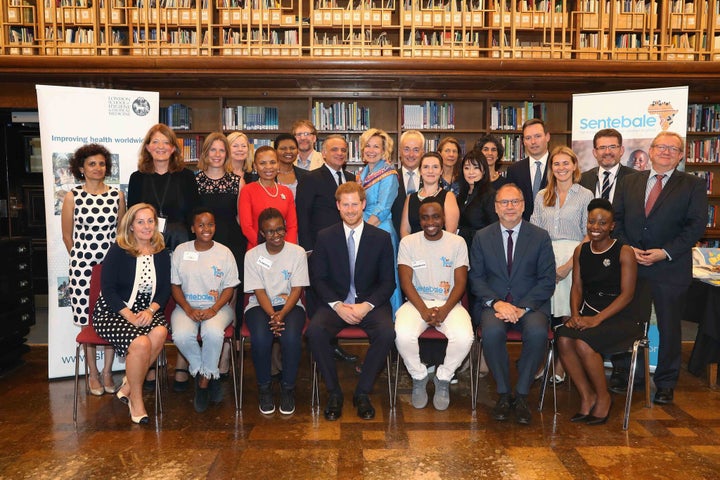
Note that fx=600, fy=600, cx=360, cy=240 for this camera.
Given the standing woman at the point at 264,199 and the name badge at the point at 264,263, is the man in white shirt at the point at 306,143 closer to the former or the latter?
the standing woman at the point at 264,199

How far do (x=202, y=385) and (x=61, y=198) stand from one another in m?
1.79

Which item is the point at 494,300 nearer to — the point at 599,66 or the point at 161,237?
the point at 161,237

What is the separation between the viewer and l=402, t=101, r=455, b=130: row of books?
25.6 ft

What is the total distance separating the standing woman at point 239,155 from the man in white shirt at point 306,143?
467mm

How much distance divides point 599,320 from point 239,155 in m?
2.71

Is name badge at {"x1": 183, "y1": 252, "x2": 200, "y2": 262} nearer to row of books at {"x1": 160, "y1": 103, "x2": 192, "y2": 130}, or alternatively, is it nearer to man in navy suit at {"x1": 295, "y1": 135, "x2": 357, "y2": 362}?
man in navy suit at {"x1": 295, "y1": 135, "x2": 357, "y2": 362}

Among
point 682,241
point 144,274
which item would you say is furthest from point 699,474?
point 144,274

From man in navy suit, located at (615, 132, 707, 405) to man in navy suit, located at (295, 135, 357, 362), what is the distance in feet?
6.57

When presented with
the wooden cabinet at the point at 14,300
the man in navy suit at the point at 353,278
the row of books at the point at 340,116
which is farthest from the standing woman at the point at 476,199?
the row of books at the point at 340,116

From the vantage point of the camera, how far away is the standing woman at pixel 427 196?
411 centimetres

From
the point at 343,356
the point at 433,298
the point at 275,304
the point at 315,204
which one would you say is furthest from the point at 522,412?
the point at 315,204

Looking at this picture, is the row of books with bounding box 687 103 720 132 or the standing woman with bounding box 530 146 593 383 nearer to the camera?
the standing woman with bounding box 530 146 593 383

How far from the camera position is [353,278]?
12.6 ft

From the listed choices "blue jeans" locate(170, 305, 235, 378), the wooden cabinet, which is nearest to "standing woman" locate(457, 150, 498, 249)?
"blue jeans" locate(170, 305, 235, 378)
